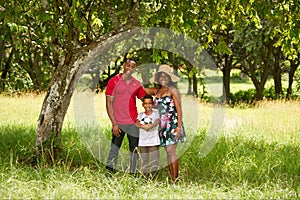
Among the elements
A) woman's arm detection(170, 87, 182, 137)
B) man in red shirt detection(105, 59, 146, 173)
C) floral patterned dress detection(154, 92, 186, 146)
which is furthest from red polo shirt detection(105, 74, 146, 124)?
woman's arm detection(170, 87, 182, 137)

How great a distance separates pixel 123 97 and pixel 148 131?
0.62m

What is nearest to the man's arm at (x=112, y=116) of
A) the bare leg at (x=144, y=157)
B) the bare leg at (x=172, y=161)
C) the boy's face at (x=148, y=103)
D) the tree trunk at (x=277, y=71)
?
the bare leg at (x=144, y=157)

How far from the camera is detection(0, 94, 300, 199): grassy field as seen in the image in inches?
219

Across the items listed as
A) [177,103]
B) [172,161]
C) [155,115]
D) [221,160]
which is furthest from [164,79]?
[221,160]

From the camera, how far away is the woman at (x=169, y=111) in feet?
20.6

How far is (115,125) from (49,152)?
1.20m

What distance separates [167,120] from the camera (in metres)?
6.30

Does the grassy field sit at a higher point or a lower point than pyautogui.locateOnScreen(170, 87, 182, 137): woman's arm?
lower

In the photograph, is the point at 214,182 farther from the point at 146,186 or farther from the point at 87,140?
the point at 87,140

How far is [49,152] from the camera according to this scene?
7.03 metres

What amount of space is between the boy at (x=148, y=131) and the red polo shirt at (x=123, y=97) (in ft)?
0.57

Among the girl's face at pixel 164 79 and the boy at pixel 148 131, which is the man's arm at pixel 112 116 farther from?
the girl's face at pixel 164 79

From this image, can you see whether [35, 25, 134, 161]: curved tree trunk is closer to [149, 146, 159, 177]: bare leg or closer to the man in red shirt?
the man in red shirt

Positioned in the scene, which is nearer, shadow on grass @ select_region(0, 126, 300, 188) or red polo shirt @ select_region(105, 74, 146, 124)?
red polo shirt @ select_region(105, 74, 146, 124)
